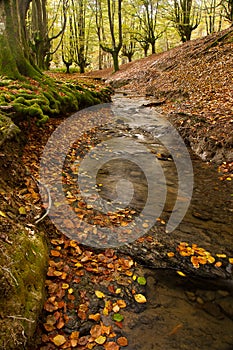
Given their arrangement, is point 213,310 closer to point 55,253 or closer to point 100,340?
point 100,340

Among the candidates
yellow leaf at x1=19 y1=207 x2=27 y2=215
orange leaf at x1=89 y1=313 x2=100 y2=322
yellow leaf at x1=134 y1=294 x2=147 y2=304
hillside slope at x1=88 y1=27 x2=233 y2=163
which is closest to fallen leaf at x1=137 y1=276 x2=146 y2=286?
yellow leaf at x1=134 y1=294 x2=147 y2=304

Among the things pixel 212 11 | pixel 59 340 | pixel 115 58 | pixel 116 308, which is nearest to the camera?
pixel 59 340

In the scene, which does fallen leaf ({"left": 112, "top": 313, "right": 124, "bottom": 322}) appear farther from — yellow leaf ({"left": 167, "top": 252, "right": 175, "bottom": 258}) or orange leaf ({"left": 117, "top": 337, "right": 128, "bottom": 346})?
yellow leaf ({"left": 167, "top": 252, "right": 175, "bottom": 258})

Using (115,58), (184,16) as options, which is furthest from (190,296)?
(184,16)

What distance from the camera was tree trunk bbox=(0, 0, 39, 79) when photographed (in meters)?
7.62

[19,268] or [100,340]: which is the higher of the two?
[19,268]

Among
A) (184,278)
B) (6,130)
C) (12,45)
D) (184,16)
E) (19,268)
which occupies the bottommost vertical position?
(184,278)

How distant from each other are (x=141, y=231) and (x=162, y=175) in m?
2.43

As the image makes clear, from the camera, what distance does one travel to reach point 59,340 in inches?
96.4

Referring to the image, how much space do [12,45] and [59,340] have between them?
342 inches

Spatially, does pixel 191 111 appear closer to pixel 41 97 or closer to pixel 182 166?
pixel 182 166

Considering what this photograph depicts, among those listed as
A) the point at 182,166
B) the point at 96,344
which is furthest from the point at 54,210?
the point at 182,166

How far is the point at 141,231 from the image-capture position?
13.2 feet

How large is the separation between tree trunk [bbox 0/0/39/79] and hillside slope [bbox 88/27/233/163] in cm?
577
